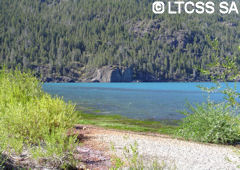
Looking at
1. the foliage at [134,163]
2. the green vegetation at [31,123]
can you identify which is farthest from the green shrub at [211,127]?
the foliage at [134,163]

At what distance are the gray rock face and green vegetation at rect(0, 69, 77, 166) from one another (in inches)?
6378

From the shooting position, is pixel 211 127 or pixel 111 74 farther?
pixel 111 74

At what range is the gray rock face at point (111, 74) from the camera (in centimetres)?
17925

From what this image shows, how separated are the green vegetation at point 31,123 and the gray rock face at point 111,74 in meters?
162

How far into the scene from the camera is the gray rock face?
179 m

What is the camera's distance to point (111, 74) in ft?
593

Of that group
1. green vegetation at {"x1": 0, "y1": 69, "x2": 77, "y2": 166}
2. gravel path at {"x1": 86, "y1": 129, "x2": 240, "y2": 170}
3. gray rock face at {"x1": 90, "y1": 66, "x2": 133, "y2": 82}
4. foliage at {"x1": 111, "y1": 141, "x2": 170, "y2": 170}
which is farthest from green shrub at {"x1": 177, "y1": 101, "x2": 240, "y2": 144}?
gray rock face at {"x1": 90, "y1": 66, "x2": 133, "y2": 82}

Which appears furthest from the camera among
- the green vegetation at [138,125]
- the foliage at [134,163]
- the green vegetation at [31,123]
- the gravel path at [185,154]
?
the green vegetation at [138,125]

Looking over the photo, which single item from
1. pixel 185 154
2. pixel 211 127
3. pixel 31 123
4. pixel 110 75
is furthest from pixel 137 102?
pixel 110 75

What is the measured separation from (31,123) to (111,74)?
170687 millimetres

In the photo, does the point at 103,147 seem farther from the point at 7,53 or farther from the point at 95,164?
the point at 7,53

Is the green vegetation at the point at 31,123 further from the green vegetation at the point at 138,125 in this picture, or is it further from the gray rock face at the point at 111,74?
the gray rock face at the point at 111,74

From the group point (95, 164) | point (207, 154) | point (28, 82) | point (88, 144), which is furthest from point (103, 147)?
point (28, 82)

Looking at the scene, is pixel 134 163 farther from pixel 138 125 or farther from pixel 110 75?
pixel 110 75
